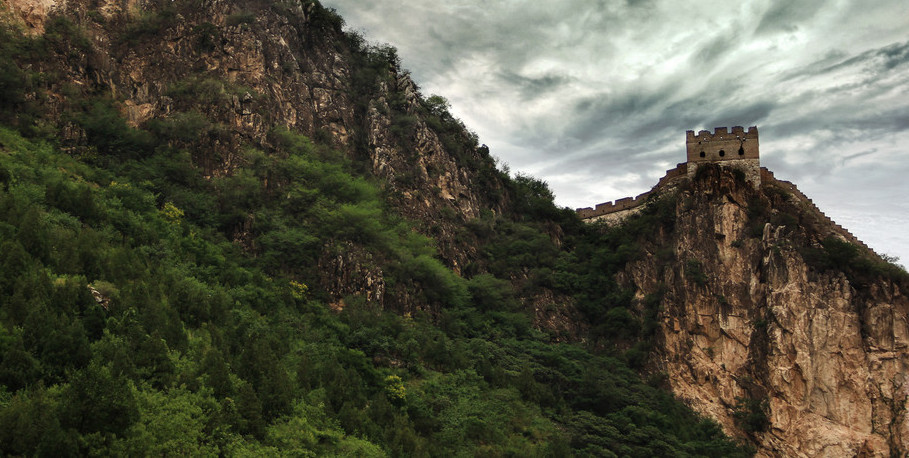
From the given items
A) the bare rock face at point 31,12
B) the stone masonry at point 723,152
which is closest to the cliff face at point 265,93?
the bare rock face at point 31,12

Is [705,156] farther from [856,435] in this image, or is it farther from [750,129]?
[856,435]

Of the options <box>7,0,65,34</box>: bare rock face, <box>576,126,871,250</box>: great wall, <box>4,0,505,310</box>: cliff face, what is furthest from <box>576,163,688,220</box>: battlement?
<box>7,0,65,34</box>: bare rock face

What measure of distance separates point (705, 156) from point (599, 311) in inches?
490

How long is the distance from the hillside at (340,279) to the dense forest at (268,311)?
0.11 meters

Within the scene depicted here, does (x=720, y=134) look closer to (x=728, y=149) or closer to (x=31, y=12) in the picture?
(x=728, y=149)

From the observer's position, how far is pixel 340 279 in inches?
1375

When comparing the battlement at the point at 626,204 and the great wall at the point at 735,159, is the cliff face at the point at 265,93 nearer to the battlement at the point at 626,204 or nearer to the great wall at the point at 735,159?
the battlement at the point at 626,204

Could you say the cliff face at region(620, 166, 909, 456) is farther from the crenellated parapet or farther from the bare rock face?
the bare rock face

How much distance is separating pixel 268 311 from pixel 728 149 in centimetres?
3140

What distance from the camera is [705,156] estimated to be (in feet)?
155

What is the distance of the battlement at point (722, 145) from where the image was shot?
46156 mm

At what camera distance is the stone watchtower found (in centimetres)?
4578

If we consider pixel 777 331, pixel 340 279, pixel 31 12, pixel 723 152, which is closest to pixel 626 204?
pixel 723 152

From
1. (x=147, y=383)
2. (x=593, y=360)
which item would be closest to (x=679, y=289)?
(x=593, y=360)
